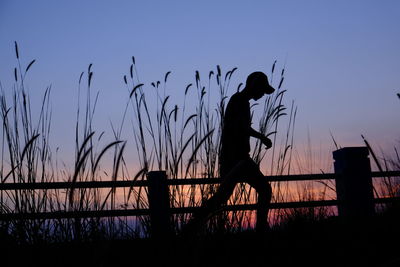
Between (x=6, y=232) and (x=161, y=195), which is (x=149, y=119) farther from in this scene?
(x=6, y=232)

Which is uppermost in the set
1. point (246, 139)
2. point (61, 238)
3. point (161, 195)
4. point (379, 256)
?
point (246, 139)

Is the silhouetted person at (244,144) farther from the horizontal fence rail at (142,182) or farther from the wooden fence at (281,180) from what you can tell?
the horizontal fence rail at (142,182)

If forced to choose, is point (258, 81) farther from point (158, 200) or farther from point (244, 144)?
point (158, 200)

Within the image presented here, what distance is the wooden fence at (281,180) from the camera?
3.90m

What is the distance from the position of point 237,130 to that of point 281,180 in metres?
1.42

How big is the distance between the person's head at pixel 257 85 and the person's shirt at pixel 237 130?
0.10 meters

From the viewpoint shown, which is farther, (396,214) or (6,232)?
(396,214)

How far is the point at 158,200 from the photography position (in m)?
4.60

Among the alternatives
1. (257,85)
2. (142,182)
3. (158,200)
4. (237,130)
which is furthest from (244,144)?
(142,182)

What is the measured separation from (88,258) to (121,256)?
2.16 feet

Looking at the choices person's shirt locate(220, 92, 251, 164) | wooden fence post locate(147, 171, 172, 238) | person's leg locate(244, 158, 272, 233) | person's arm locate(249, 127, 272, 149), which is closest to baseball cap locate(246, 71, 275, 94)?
person's shirt locate(220, 92, 251, 164)

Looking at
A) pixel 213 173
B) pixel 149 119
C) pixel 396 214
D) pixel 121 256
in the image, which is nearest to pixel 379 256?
pixel 396 214

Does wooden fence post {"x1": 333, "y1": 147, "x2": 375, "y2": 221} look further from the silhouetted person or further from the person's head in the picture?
the person's head

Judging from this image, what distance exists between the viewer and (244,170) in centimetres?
401
